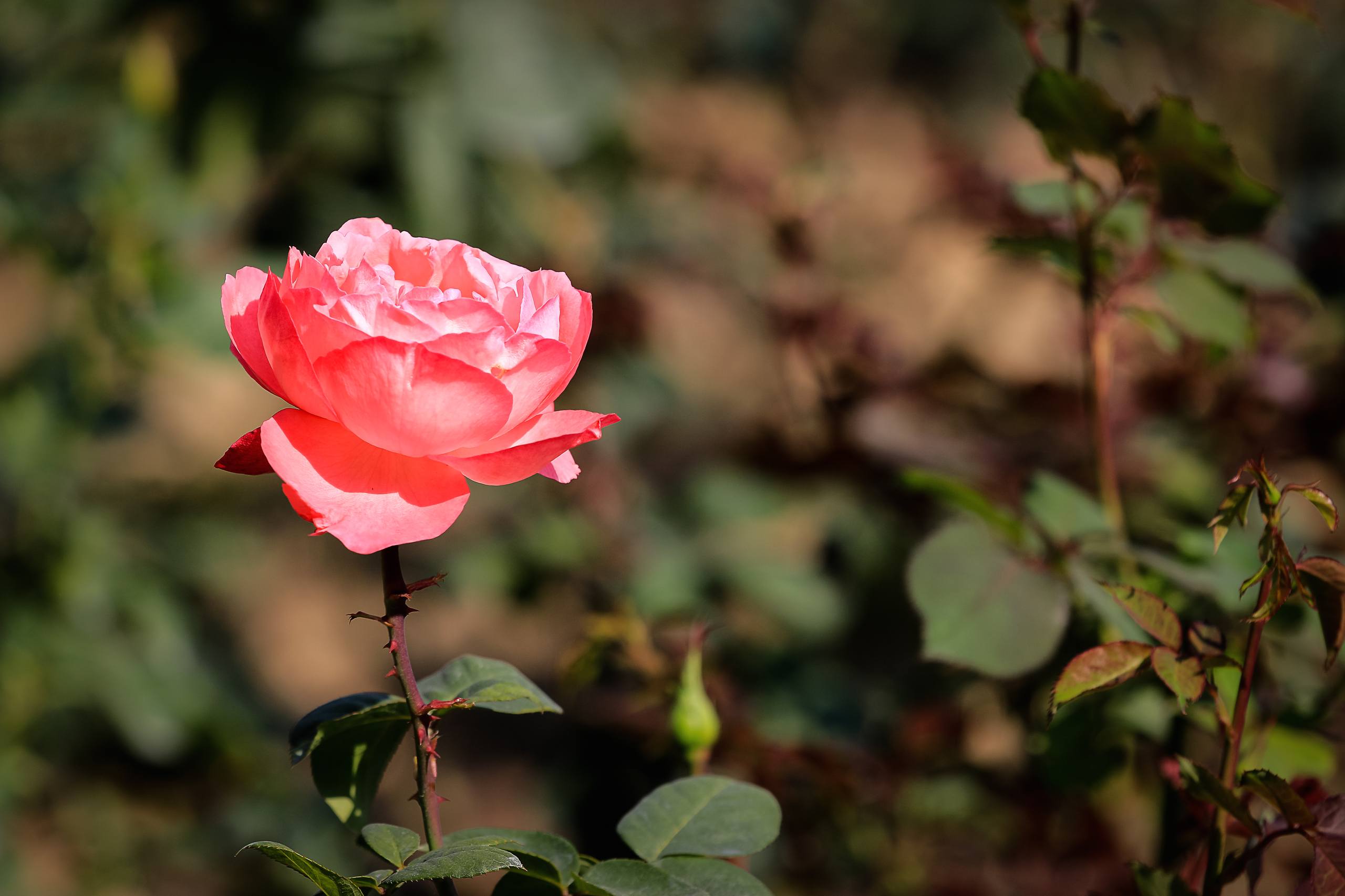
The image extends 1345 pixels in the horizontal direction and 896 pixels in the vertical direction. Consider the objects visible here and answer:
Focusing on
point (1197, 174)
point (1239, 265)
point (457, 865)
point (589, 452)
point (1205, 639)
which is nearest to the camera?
point (457, 865)

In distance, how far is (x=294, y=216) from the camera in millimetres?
1645

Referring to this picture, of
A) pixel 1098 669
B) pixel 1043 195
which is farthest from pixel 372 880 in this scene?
pixel 1043 195

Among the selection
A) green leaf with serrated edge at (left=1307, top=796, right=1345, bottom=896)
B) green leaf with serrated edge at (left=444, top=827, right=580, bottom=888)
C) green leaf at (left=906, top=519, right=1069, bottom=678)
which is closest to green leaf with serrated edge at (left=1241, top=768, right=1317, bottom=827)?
green leaf with serrated edge at (left=1307, top=796, right=1345, bottom=896)

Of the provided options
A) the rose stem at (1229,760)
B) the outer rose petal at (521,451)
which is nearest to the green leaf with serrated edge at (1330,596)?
the rose stem at (1229,760)

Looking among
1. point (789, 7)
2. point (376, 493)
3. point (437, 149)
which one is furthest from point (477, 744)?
point (789, 7)

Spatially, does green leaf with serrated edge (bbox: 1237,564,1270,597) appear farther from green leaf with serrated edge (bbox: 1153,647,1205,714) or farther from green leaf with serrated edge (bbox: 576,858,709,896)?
green leaf with serrated edge (bbox: 576,858,709,896)

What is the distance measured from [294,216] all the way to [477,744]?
944 mm

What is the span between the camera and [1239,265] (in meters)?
0.58

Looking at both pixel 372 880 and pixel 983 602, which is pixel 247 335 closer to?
pixel 372 880

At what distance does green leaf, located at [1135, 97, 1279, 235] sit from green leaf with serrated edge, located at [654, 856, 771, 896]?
0.38 meters

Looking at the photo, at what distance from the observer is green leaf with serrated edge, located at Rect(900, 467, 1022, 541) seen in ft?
1.66

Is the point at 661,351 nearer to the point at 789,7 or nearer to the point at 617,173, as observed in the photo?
the point at 617,173

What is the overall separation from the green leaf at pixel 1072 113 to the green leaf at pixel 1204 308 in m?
0.13

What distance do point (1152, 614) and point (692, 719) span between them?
8.3 inches
